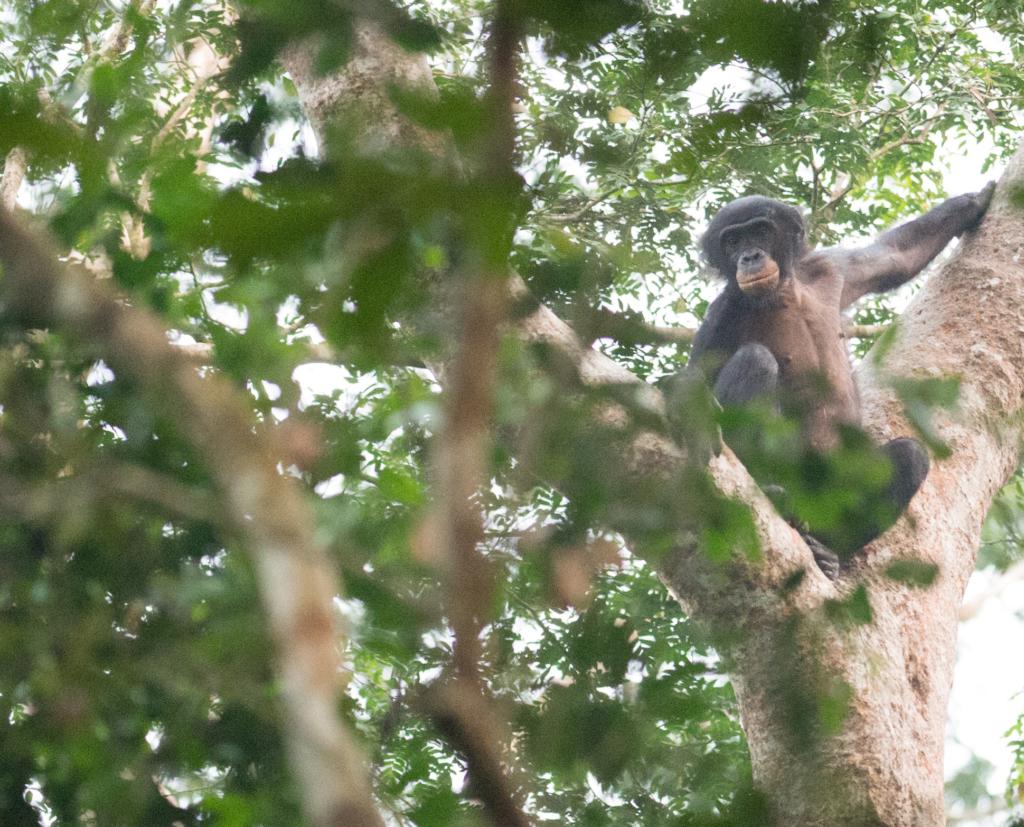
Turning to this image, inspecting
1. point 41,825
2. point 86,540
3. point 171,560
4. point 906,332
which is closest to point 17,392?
point 86,540

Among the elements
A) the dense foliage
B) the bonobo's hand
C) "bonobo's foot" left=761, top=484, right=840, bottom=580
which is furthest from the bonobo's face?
the dense foliage

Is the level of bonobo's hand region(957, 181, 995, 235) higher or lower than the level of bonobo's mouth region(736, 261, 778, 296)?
lower

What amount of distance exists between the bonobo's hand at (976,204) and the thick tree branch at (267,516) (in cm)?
429

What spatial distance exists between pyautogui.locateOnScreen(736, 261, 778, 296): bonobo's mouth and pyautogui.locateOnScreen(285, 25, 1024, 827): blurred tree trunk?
37.4 inches

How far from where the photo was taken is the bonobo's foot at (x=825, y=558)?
11.9 ft

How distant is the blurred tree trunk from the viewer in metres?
2.45

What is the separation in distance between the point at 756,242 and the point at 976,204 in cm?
89

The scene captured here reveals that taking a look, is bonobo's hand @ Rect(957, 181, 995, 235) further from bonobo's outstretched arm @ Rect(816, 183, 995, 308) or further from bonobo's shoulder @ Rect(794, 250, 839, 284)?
bonobo's shoulder @ Rect(794, 250, 839, 284)

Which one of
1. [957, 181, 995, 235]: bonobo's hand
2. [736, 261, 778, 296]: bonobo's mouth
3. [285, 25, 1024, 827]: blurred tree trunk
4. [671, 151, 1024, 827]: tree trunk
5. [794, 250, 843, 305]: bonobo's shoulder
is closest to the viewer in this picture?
[285, 25, 1024, 827]: blurred tree trunk

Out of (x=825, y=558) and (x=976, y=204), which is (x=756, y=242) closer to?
(x=976, y=204)

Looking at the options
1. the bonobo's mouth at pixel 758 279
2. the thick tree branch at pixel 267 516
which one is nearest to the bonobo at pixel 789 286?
the bonobo's mouth at pixel 758 279

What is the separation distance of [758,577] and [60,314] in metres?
2.38

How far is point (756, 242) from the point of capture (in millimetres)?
5148

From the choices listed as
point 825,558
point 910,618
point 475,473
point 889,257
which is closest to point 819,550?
point 825,558
